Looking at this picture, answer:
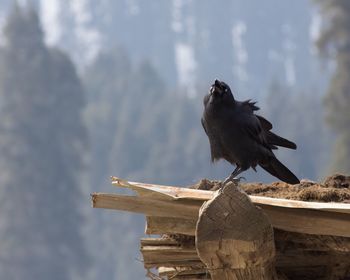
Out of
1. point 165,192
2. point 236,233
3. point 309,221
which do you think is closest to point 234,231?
point 236,233

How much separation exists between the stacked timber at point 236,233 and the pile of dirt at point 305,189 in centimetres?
7

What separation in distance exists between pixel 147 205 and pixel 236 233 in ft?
2.26

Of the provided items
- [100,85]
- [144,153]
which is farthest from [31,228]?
[100,85]

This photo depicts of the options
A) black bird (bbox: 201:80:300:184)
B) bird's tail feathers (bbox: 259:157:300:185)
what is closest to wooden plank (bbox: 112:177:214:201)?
black bird (bbox: 201:80:300:184)

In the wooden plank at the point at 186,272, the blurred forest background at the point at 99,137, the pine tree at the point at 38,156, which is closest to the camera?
the wooden plank at the point at 186,272

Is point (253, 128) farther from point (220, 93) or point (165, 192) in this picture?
point (165, 192)

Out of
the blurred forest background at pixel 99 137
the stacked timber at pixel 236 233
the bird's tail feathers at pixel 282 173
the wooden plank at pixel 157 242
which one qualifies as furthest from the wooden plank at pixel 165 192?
the blurred forest background at pixel 99 137

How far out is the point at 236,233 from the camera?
6.65 m

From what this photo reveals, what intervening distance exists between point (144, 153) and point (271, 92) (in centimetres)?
1117

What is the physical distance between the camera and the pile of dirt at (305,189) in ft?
24.3

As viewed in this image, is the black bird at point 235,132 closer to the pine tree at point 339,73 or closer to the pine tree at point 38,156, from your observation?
the pine tree at point 339,73

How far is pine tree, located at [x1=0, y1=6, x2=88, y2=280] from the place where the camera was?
67.1 metres

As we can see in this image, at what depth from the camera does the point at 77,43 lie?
166m

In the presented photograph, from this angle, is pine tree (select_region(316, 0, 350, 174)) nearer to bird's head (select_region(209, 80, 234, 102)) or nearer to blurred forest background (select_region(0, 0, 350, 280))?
blurred forest background (select_region(0, 0, 350, 280))
